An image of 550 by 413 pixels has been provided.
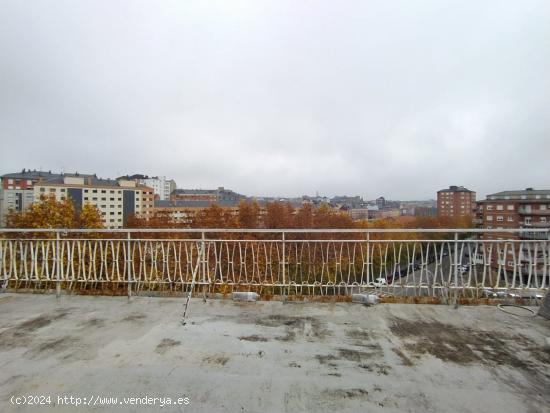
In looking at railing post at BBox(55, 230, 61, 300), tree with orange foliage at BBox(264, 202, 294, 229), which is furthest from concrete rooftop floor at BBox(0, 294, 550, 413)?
tree with orange foliage at BBox(264, 202, 294, 229)

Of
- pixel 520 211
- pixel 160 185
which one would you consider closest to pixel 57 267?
pixel 520 211

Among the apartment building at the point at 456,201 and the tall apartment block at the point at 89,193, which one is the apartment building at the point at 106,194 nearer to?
the tall apartment block at the point at 89,193

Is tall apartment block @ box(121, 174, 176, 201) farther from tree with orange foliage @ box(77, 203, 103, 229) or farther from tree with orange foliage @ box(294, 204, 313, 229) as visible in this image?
tree with orange foliage @ box(77, 203, 103, 229)

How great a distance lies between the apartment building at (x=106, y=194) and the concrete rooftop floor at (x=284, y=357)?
6639cm

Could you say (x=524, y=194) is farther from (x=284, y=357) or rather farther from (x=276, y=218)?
(x=284, y=357)

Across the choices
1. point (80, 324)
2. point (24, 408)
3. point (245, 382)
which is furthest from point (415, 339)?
point (80, 324)

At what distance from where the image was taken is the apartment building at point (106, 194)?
211ft

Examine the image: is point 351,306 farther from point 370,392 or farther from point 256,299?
point 370,392

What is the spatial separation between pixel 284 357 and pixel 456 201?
343ft

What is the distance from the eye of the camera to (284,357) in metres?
2.83

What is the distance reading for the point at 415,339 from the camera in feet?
10.6

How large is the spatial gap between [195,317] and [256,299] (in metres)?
1.06

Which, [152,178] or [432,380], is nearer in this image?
[432,380]

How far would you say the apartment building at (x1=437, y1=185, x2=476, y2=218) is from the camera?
88.4 m
